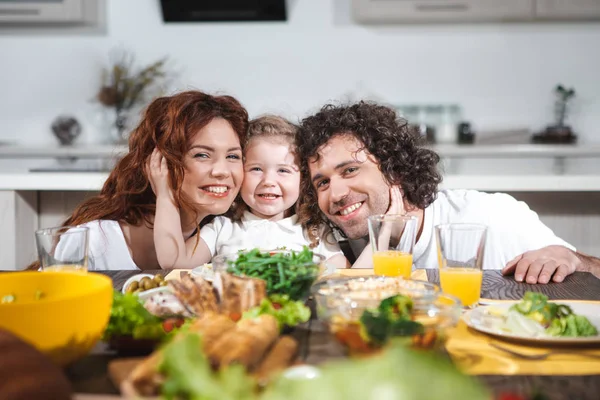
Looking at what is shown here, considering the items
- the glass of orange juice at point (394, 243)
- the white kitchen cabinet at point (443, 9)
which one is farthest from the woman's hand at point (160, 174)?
the white kitchen cabinet at point (443, 9)

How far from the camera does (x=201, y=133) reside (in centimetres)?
201

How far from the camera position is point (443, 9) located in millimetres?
4504

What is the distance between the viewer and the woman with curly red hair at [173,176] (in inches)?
78.5

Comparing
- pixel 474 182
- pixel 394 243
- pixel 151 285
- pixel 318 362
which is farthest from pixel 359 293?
pixel 474 182

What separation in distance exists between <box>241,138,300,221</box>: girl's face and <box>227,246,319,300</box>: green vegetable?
909 mm

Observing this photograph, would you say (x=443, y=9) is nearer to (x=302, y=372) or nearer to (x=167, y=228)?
(x=167, y=228)

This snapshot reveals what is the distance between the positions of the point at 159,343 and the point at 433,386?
1.85 ft

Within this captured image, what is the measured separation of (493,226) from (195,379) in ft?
5.71

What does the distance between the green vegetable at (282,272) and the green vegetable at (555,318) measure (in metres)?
0.35

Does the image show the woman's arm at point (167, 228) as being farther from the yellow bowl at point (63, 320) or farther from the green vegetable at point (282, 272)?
the yellow bowl at point (63, 320)

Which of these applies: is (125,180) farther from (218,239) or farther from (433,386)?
(433,386)

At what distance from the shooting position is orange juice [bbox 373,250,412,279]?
1351 mm

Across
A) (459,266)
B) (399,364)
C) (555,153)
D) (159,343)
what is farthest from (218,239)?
(555,153)

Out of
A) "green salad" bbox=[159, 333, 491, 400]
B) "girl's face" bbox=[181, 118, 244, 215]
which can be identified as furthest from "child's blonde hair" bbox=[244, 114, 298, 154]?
"green salad" bbox=[159, 333, 491, 400]
